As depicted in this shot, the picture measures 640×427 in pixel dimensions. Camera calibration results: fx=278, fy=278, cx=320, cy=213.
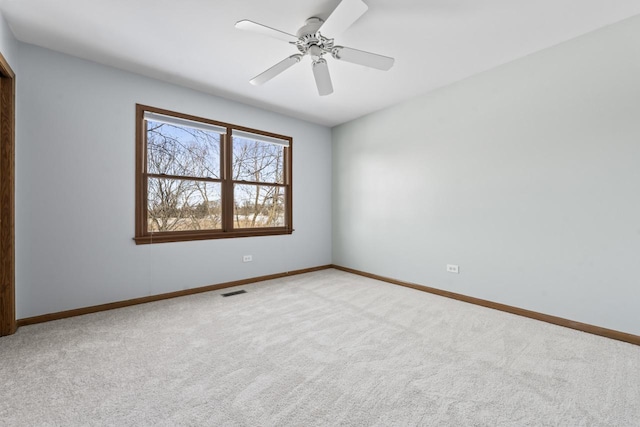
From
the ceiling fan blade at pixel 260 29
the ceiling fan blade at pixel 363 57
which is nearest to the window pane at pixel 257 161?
the ceiling fan blade at pixel 260 29

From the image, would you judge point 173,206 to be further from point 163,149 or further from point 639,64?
point 639,64

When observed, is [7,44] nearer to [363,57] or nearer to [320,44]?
[320,44]

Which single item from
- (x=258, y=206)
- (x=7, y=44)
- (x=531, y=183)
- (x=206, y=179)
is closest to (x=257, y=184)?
(x=258, y=206)

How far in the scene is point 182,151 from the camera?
11.8 feet

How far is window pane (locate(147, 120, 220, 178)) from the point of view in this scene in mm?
3385

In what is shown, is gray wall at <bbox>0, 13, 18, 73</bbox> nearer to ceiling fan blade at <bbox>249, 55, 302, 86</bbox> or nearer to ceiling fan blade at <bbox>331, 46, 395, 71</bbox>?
ceiling fan blade at <bbox>249, 55, 302, 86</bbox>

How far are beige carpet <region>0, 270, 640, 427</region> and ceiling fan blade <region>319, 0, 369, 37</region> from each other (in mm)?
2392

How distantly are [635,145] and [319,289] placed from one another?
3.39 meters

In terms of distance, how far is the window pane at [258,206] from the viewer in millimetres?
4113

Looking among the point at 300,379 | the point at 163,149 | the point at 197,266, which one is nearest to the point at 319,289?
the point at 197,266

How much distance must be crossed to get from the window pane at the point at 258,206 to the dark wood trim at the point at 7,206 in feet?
7.15

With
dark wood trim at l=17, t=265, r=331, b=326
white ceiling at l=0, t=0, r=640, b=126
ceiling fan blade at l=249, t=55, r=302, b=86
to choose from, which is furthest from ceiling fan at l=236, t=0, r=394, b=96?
dark wood trim at l=17, t=265, r=331, b=326

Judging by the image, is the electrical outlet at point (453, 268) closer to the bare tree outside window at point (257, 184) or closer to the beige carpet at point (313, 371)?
the beige carpet at point (313, 371)

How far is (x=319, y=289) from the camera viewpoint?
379 centimetres
